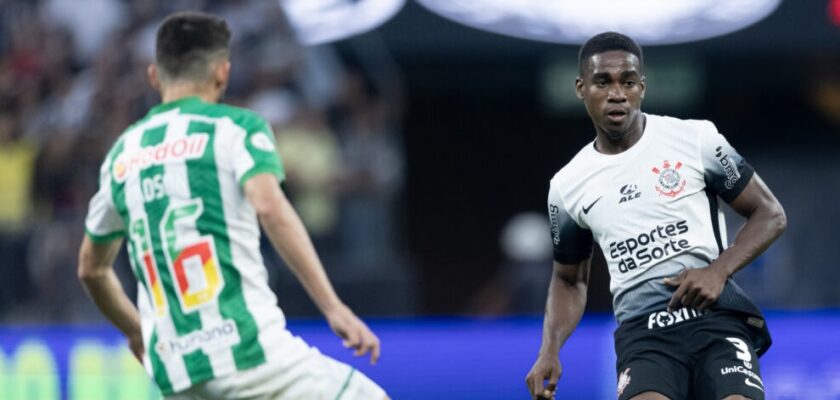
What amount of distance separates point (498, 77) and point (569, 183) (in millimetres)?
9537

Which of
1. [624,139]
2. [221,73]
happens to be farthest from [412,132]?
[221,73]

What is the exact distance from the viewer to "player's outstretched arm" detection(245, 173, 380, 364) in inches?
203

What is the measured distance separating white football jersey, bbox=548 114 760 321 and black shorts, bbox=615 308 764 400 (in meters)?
0.08

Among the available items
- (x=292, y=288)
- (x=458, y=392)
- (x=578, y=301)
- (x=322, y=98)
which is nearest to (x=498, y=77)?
(x=322, y=98)

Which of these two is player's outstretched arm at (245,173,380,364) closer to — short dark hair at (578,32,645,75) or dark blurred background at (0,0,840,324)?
short dark hair at (578,32,645,75)

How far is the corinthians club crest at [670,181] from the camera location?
20.7 ft

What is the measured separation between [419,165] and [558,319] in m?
12.4

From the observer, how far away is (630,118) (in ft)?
21.0

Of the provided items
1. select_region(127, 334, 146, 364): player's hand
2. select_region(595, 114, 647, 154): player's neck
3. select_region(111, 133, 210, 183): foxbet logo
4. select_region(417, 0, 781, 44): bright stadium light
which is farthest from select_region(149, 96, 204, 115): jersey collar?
select_region(417, 0, 781, 44): bright stadium light

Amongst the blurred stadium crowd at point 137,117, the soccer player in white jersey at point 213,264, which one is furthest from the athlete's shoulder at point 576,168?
the blurred stadium crowd at point 137,117

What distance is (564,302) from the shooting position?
6676mm

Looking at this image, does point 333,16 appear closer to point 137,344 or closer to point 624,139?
point 624,139

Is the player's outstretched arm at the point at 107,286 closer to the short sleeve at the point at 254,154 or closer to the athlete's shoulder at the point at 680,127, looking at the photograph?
the short sleeve at the point at 254,154

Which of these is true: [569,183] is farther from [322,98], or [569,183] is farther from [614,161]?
[322,98]
